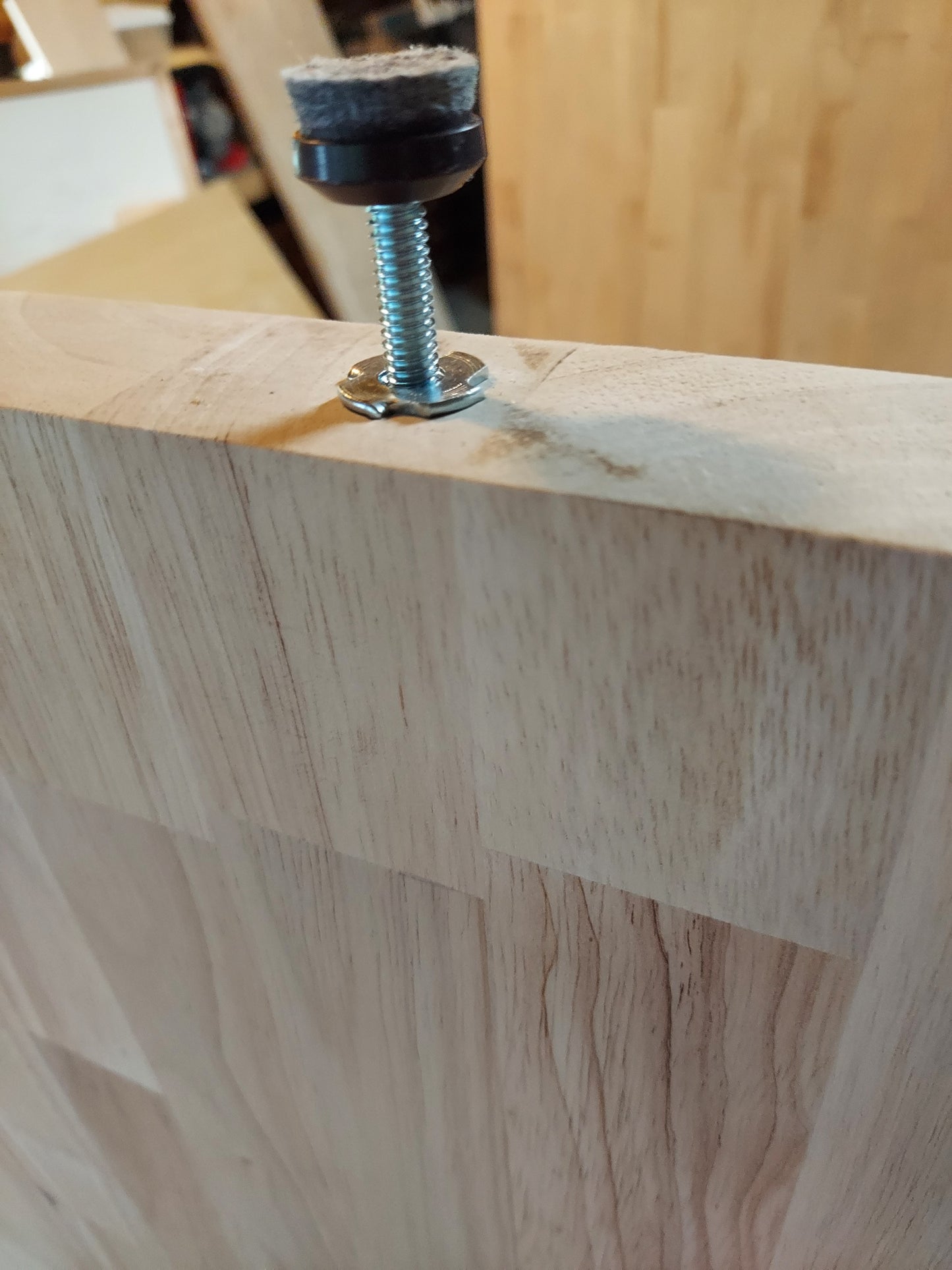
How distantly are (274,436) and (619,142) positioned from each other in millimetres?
1204

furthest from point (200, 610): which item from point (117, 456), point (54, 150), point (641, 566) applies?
point (54, 150)

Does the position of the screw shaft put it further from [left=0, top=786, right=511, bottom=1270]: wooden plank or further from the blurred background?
the blurred background

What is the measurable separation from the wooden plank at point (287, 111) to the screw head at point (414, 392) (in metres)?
1.12

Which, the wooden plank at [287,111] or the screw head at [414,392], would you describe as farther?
the wooden plank at [287,111]

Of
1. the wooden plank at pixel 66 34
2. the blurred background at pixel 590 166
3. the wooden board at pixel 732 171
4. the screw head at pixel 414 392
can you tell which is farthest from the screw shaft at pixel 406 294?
the wooden plank at pixel 66 34

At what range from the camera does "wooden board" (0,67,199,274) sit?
1187 millimetres

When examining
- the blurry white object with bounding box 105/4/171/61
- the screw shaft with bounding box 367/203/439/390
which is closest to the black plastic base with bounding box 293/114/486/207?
the screw shaft with bounding box 367/203/439/390

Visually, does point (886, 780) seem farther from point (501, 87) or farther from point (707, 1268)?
point (501, 87)

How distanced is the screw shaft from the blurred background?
2.89 ft

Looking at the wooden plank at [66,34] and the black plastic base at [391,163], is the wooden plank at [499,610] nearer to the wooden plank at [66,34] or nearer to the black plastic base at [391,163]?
the black plastic base at [391,163]

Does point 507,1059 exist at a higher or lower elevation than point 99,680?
lower

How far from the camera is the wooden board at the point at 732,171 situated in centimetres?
112

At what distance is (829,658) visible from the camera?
0.82 feet

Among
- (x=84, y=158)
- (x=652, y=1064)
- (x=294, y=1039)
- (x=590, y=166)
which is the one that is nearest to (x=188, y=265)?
(x=84, y=158)
